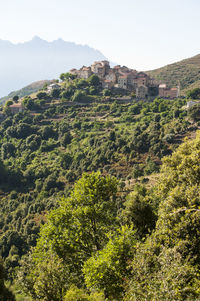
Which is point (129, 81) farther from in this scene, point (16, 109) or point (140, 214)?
point (140, 214)

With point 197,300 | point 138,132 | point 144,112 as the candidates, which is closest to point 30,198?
point 138,132

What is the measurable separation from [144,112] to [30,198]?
57010 millimetres

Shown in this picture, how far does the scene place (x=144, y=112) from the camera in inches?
3558

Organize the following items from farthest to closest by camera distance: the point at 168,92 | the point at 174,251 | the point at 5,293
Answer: the point at 168,92
the point at 5,293
the point at 174,251

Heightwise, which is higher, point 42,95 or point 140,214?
point 42,95

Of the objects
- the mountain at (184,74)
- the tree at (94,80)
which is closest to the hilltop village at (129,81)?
the tree at (94,80)

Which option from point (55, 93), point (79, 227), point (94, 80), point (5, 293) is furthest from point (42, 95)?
point (5, 293)

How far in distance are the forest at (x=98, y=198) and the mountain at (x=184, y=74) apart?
186 ft

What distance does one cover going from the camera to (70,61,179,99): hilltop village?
108688 mm

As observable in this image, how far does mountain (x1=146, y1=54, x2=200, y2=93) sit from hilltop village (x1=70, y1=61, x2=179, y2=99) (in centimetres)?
3029

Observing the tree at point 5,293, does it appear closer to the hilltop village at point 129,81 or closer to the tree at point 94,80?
the hilltop village at point 129,81

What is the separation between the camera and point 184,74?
515ft

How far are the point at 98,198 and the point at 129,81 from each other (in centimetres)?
10866

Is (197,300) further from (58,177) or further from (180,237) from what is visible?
(58,177)
